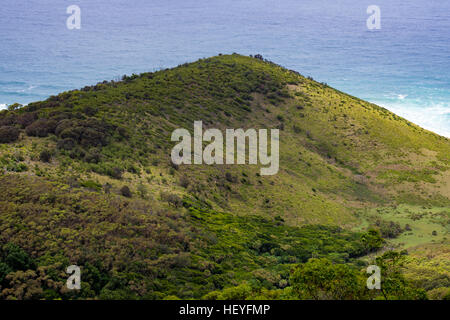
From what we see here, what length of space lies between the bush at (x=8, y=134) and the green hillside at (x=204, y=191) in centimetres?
10

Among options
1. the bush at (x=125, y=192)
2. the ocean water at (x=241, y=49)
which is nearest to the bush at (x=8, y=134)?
the bush at (x=125, y=192)

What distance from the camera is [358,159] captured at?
54.2 m

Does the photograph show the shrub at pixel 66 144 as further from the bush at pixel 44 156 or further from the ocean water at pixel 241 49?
the ocean water at pixel 241 49

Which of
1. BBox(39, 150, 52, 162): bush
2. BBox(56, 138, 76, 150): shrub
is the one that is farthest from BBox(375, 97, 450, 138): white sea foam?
BBox(39, 150, 52, 162): bush

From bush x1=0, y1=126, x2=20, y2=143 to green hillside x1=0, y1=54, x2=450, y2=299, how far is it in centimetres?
10

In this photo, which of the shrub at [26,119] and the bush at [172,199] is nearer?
the bush at [172,199]

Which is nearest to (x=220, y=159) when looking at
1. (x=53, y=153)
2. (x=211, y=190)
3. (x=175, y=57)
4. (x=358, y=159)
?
(x=211, y=190)

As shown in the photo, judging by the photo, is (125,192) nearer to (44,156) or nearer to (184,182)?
(44,156)

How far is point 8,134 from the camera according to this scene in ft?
99.9

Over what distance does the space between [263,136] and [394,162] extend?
714 inches

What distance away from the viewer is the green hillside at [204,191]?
18422 millimetres

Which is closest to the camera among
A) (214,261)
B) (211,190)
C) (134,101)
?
(214,261)

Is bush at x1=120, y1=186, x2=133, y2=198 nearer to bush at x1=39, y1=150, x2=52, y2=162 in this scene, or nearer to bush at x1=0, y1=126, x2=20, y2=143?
bush at x1=39, y1=150, x2=52, y2=162

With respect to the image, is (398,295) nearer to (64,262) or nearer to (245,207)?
(64,262)
